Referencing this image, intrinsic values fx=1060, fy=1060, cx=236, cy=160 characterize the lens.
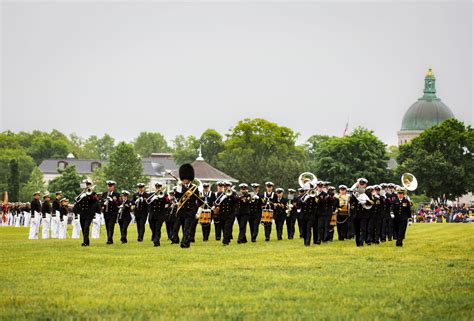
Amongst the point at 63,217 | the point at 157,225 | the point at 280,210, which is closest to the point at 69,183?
the point at 63,217

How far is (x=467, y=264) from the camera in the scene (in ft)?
84.4

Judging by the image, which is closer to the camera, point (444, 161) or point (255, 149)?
point (444, 161)

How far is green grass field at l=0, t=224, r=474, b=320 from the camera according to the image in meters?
16.5

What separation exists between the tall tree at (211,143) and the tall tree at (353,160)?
188 feet

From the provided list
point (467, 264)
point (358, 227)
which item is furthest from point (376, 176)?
point (467, 264)

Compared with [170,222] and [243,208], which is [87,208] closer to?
[170,222]

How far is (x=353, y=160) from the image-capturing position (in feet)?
397

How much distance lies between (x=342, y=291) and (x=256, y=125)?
462 feet

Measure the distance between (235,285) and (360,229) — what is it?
54.0 ft

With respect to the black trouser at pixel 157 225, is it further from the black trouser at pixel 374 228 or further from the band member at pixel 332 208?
the black trouser at pixel 374 228

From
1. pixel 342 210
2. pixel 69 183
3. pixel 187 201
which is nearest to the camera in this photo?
pixel 187 201

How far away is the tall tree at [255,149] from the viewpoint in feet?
493

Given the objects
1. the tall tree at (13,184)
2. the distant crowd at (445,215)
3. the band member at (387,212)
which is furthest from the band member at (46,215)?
the tall tree at (13,184)

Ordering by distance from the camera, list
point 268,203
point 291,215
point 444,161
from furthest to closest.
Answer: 1. point 444,161
2. point 291,215
3. point 268,203
